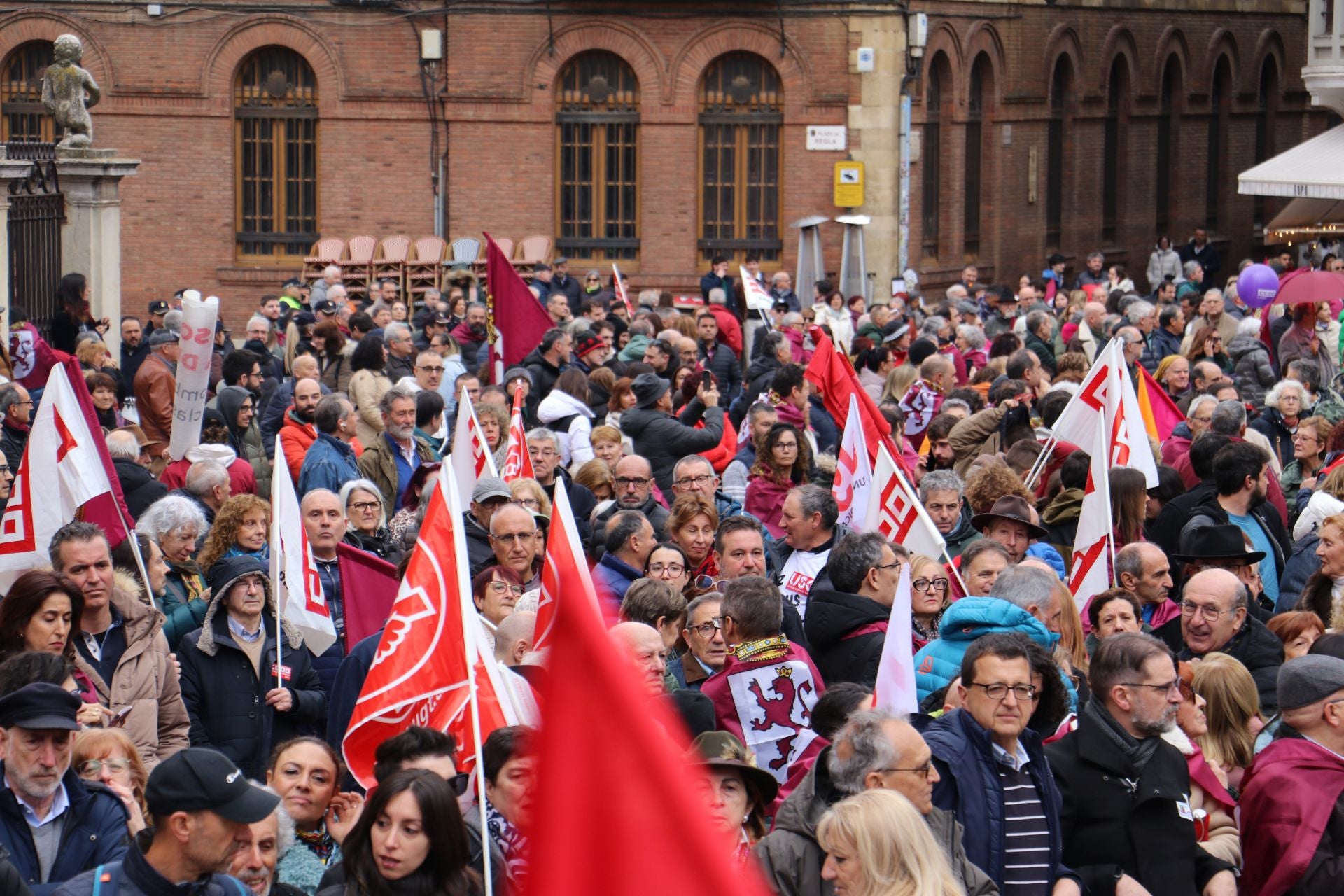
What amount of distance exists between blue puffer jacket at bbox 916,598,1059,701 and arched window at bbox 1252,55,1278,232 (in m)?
37.2

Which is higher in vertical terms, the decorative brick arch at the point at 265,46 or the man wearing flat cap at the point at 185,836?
the decorative brick arch at the point at 265,46

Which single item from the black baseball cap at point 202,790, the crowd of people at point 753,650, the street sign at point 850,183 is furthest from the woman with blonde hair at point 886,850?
the street sign at point 850,183

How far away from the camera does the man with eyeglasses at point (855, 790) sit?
4.98 metres

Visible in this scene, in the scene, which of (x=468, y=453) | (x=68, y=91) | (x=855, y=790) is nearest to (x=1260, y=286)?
(x=68, y=91)

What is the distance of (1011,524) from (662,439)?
337 cm

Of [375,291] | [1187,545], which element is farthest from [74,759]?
[375,291]

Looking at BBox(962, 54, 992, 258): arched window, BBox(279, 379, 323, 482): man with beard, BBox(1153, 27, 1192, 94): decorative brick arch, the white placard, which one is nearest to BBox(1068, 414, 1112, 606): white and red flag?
BBox(279, 379, 323, 482): man with beard

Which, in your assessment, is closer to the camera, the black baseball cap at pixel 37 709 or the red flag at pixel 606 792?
the red flag at pixel 606 792

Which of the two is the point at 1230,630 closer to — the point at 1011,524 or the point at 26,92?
the point at 1011,524

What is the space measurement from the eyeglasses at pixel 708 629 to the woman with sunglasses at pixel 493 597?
0.90 meters

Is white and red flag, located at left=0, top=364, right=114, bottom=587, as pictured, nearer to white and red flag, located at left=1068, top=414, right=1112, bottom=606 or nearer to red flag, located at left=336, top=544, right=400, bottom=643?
red flag, located at left=336, top=544, right=400, bottom=643

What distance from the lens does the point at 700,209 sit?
28078 millimetres

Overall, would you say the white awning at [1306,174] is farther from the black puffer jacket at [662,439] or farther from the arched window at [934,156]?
the black puffer jacket at [662,439]

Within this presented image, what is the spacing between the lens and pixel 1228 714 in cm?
645
